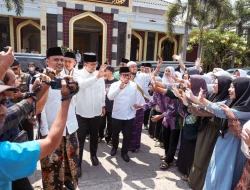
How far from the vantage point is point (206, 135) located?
2775mm

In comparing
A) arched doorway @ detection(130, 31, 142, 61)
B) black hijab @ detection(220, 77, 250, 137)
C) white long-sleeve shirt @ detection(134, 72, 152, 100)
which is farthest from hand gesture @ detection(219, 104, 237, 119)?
arched doorway @ detection(130, 31, 142, 61)

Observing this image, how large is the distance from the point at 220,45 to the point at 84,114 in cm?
1584

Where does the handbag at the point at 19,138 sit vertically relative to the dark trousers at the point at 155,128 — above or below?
above

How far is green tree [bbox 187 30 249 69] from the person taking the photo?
16.1 m

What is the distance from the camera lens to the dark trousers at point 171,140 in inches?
136

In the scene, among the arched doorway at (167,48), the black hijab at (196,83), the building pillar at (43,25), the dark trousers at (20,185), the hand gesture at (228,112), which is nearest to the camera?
the dark trousers at (20,185)

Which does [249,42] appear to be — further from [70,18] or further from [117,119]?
[117,119]

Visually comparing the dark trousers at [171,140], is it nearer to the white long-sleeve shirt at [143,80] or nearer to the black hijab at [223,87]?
the black hijab at [223,87]

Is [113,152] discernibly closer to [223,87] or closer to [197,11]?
[223,87]

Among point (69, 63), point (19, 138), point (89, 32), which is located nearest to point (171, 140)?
point (69, 63)

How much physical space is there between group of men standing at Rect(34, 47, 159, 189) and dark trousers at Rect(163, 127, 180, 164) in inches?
24.5

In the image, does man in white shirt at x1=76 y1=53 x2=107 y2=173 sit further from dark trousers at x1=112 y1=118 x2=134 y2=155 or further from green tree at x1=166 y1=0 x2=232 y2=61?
green tree at x1=166 y1=0 x2=232 y2=61

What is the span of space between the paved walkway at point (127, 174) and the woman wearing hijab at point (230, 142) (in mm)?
802

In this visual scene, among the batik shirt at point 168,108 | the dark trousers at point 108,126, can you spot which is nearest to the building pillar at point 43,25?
the dark trousers at point 108,126
